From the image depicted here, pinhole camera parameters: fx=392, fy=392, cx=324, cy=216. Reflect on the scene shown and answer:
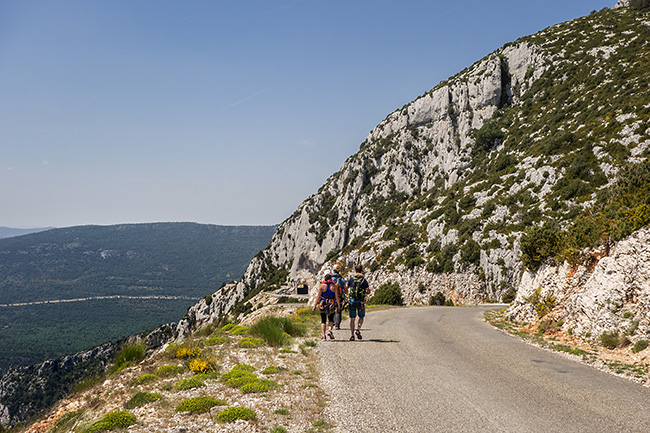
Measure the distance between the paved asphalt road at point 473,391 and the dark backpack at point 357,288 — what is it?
1735mm

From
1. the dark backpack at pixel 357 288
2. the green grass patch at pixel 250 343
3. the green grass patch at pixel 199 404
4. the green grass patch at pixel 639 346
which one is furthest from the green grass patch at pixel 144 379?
the green grass patch at pixel 639 346

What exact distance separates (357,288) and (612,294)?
7.89 meters

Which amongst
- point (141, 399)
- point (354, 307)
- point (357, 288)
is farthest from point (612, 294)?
point (141, 399)

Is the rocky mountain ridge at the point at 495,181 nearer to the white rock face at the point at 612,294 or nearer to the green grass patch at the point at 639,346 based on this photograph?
the white rock face at the point at 612,294

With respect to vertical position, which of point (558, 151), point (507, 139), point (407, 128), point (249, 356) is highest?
point (407, 128)

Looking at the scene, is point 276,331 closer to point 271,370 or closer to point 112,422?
point 271,370

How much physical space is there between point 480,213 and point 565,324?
33.9 m

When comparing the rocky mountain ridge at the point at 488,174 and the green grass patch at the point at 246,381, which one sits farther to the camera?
the rocky mountain ridge at the point at 488,174

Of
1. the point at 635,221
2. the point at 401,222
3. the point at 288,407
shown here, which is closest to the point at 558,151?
the point at 401,222

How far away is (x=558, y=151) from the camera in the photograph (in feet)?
147

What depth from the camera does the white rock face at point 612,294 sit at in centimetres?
1121

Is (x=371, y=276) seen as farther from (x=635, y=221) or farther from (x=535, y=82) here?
(x=535, y=82)

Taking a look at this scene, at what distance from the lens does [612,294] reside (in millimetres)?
12039

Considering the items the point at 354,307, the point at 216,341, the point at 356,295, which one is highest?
the point at 356,295
